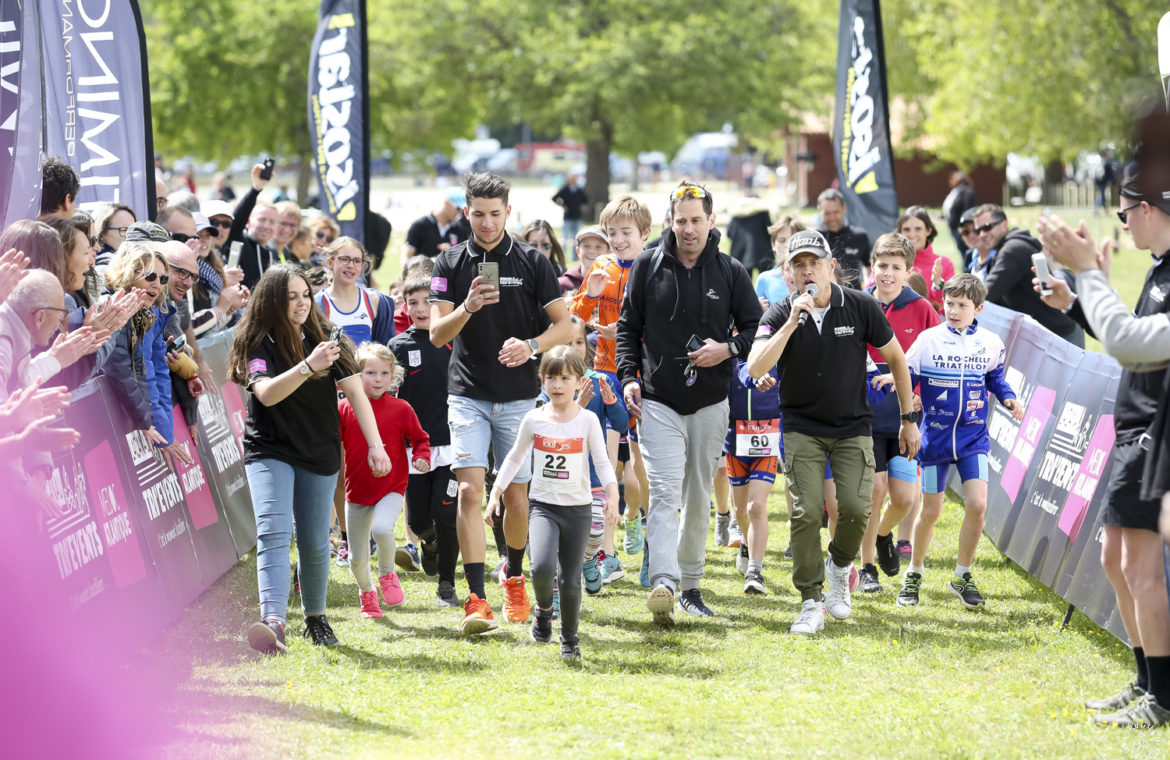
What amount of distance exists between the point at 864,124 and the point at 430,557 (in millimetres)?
7833

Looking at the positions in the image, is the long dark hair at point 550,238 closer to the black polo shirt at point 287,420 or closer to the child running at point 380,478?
the child running at point 380,478

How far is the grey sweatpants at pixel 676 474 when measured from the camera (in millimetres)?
7465

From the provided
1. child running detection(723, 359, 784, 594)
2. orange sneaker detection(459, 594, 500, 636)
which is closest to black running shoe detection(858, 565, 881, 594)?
child running detection(723, 359, 784, 594)

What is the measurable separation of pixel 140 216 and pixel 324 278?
1351mm

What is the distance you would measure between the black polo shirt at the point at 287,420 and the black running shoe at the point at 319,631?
0.85 metres

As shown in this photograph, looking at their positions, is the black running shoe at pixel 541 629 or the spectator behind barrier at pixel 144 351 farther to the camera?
the spectator behind barrier at pixel 144 351

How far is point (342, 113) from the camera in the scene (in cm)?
1363

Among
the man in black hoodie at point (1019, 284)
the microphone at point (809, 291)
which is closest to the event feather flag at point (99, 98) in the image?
the microphone at point (809, 291)

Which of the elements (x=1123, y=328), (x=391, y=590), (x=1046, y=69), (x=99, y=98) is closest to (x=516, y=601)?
(x=391, y=590)

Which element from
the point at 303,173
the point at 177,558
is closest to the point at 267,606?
the point at 177,558

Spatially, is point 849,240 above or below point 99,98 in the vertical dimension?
below

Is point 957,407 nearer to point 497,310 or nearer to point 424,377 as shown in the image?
point 497,310

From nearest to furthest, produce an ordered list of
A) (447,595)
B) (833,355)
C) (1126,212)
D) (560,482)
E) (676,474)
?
(1126,212) < (560,482) < (833,355) < (676,474) < (447,595)

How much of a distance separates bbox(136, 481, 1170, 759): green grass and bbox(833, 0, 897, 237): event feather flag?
6.43 metres
